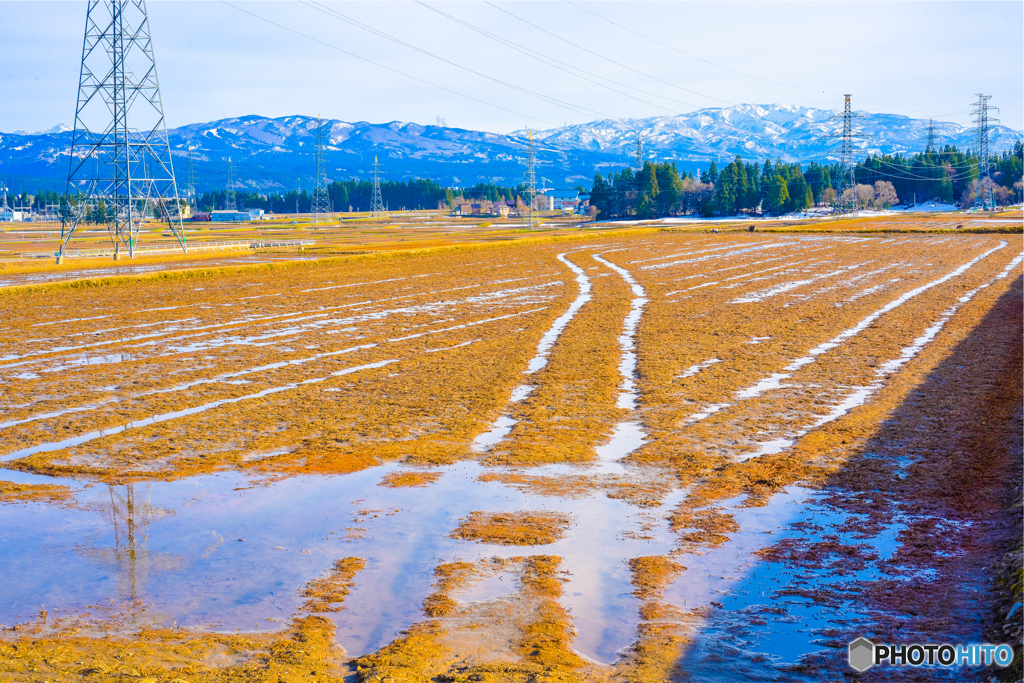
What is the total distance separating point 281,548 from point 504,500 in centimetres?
251

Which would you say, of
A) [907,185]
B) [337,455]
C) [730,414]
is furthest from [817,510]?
[907,185]

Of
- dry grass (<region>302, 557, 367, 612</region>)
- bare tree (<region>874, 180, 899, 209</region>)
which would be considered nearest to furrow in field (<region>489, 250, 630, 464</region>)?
dry grass (<region>302, 557, 367, 612</region>)

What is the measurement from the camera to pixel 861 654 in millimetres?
6301

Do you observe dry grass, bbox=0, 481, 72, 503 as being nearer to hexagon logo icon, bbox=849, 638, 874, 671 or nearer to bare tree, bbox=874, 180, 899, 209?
hexagon logo icon, bbox=849, 638, 874, 671

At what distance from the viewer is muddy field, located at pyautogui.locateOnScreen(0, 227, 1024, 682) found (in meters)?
6.64

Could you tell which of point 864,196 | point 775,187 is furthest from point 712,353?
point 864,196

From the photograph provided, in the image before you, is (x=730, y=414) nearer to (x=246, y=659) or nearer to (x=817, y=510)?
(x=817, y=510)

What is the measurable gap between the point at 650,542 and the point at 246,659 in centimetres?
402

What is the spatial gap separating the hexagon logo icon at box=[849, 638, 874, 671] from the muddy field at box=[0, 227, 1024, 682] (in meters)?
0.11

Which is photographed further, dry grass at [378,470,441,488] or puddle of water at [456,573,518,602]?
dry grass at [378,470,441,488]

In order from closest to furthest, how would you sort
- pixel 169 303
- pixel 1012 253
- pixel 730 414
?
1. pixel 730 414
2. pixel 169 303
3. pixel 1012 253

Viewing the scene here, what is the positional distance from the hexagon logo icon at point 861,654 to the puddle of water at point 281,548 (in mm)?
1607

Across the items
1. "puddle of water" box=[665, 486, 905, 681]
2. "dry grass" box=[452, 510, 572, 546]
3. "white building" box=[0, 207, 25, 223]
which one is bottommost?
"puddle of water" box=[665, 486, 905, 681]

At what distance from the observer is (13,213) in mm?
190875
